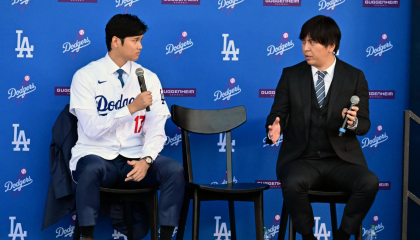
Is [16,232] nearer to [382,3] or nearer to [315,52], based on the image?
[315,52]

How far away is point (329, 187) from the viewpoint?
88.4 inches

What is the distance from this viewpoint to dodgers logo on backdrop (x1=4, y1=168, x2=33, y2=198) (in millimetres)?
2832

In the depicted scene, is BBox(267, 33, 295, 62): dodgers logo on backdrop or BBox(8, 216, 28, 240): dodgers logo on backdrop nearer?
BBox(8, 216, 28, 240): dodgers logo on backdrop

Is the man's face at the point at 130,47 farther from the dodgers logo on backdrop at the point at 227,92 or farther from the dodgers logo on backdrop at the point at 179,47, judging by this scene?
the dodgers logo on backdrop at the point at 227,92

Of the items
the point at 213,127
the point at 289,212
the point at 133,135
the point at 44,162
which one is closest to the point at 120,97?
the point at 133,135

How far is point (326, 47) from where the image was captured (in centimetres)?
236

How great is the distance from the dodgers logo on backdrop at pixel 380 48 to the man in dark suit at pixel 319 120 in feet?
2.31

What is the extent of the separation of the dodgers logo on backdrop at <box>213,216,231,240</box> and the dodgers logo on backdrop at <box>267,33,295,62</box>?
4.22 feet

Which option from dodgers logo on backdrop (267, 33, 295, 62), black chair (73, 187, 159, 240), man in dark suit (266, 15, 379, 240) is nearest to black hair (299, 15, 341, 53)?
man in dark suit (266, 15, 379, 240)

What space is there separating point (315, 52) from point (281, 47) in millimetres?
672

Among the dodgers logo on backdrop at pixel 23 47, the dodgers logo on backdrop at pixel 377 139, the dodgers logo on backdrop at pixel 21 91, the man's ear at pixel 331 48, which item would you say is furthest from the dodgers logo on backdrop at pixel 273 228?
the dodgers logo on backdrop at pixel 23 47

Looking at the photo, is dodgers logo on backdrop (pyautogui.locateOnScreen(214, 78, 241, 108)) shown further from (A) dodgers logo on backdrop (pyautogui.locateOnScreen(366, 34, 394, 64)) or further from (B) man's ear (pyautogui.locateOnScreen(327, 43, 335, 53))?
(A) dodgers logo on backdrop (pyautogui.locateOnScreen(366, 34, 394, 64))

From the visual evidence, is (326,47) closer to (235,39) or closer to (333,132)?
(333,132)

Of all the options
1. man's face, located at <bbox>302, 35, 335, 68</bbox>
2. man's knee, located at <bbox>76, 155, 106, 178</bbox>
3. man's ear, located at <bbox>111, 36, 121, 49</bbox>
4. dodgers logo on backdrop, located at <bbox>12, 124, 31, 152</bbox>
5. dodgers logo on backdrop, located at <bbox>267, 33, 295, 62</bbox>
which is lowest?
man's knee, located at <bbox>76, 155, 106, 178</bbox>
